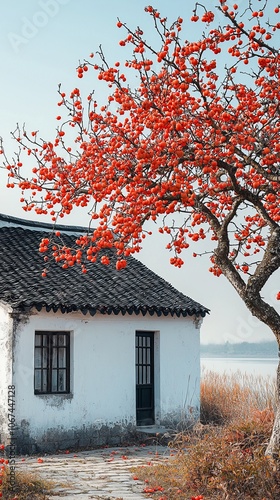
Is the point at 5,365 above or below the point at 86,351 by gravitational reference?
below

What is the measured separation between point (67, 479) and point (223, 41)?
6578mm

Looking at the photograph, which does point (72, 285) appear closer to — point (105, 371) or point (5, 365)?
point (105, 371)

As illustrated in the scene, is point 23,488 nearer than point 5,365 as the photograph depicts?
Yes

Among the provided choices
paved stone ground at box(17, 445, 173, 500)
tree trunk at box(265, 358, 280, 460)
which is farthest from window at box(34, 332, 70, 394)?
tree trunk at box(265, 358, 280, 460)

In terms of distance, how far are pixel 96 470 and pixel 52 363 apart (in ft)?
12.3

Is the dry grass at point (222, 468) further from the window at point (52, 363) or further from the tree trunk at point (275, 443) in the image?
the window at point (52, 363)

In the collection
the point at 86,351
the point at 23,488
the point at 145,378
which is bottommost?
the point at 23,488

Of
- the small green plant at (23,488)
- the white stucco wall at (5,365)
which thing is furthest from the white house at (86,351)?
the small green plant at (23,488)

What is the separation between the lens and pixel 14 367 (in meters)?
14.1

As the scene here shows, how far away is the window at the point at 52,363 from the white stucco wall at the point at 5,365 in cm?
76

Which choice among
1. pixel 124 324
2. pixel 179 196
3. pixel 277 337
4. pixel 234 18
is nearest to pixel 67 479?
pixel 277 337

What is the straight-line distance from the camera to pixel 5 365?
559 inches

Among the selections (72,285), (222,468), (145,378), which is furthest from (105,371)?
(222,468)

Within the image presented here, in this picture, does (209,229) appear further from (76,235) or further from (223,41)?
(76,235)
